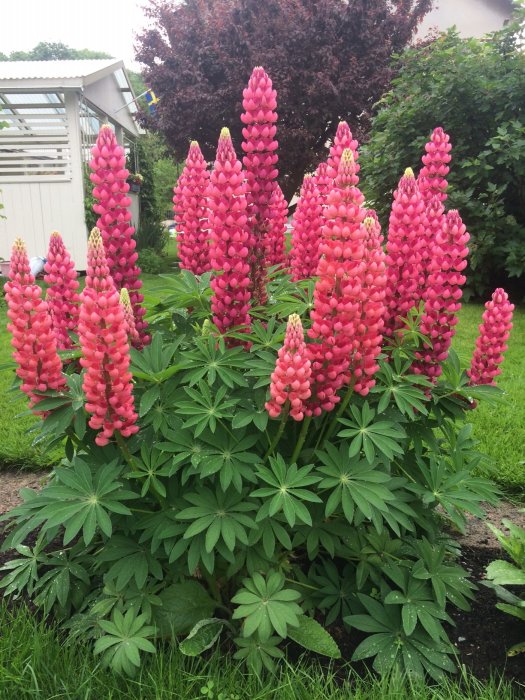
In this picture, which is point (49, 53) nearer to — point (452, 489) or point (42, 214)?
point (42, 214)

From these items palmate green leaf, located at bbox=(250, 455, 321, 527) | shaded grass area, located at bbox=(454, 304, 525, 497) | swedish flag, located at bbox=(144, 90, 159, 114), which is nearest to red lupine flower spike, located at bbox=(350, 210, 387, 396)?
palmate green leaf, located at bbox=(250, 455, 321, 527)

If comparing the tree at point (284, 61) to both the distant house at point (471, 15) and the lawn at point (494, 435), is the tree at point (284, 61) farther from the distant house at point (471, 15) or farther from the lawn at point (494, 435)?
the distant house at point (471, 15)

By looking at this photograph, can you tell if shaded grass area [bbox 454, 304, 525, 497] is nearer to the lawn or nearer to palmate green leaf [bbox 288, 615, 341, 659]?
the lawn

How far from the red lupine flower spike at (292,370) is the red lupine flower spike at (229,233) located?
1.20 feet

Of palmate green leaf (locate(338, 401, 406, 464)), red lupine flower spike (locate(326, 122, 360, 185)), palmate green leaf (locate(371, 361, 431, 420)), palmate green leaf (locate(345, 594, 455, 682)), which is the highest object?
red lupine flower spike (locate(326, 122, 360, 185))

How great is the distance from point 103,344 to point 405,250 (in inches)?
41.5

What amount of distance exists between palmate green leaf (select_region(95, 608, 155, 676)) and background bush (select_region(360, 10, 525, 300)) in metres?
6.86

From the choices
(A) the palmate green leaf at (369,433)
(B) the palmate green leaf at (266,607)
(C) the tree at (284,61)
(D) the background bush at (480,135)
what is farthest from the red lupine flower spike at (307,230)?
(C) the tree at (284,61)

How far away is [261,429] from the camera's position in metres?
1.76

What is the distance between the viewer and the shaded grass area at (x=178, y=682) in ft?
6.07

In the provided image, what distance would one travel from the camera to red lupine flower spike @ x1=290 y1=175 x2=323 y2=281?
2295 mm

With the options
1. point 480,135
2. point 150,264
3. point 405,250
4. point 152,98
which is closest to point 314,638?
point 405,250

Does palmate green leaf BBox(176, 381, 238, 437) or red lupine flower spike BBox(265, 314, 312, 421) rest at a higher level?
red lupine flower spike BBox(265, 314, 312, 421)

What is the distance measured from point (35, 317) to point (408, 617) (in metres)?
1.66
